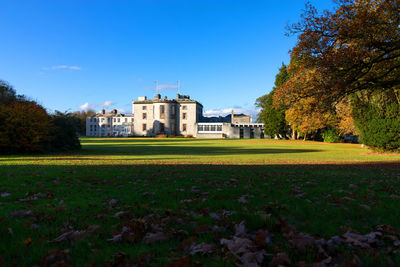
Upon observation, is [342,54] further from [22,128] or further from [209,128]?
[209,128]

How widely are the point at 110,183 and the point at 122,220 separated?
10.4 ft

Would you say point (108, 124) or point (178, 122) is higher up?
point (108, 124)

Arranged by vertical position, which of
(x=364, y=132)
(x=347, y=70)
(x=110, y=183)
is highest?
(x=347, y=70)

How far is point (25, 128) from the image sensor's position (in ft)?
54.1

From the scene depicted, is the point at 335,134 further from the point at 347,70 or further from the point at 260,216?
the point at 260,216

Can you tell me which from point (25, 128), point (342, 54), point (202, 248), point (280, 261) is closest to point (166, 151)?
point (25, 128)

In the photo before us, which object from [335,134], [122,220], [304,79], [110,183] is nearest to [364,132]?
[304,79]

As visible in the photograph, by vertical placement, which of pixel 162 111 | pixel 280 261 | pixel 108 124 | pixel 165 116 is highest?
pixel 162 111

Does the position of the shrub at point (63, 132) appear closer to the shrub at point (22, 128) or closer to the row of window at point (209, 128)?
the shrub at point (22, 128)

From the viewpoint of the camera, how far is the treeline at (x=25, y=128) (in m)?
16.0

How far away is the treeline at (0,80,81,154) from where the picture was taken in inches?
632

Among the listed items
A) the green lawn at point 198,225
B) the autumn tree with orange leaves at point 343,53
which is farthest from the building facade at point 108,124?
the green lawn at point 198,225

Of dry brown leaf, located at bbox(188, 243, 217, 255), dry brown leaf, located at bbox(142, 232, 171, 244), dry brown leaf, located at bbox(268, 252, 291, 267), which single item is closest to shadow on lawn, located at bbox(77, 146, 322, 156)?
dry brown leaf, located at bbox(142, 232, 171, 244)

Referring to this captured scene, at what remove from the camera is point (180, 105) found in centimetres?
6488
